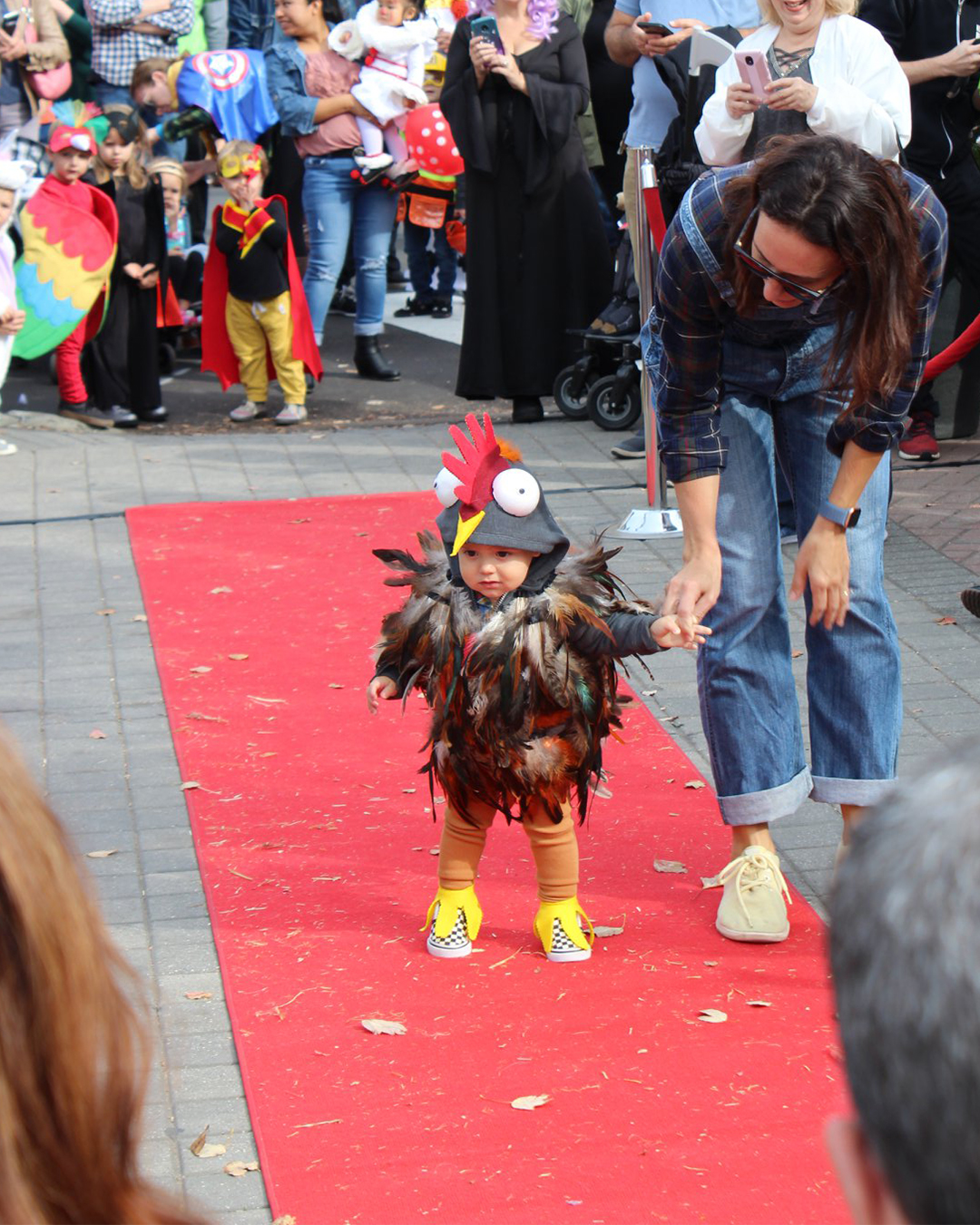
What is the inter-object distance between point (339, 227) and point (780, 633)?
7112 millimetres

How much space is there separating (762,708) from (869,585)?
1.27ft

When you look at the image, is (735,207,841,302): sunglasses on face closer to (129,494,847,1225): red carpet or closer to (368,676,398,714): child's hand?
(368,676,398,714): child's hand

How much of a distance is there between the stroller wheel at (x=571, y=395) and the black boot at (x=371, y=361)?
71.6 inches

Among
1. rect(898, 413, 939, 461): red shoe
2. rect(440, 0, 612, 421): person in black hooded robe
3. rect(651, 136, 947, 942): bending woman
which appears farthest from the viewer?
rect(440, 0, 612, 421): person in black hooded robe

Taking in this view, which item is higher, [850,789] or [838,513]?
[838,513]

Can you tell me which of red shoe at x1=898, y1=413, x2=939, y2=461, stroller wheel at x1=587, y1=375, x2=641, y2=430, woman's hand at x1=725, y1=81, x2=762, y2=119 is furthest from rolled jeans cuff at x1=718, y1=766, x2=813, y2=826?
stroller wheel at x1=587, y1=375, x2=641, y2=430

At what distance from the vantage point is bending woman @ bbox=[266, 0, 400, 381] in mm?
10477

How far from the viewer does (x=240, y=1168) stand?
322cm

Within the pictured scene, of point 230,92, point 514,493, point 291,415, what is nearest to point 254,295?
point 291,415

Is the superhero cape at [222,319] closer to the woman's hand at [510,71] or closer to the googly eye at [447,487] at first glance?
the woman's hand at [510,71]

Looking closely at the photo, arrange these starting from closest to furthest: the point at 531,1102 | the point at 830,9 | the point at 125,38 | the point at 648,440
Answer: the point at 531,1102
the point at 830,9
the point at 648,440
the point at 125,38

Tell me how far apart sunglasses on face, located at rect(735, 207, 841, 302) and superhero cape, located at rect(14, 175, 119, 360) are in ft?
22.6

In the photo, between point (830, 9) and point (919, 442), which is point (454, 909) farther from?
point (919, 442)

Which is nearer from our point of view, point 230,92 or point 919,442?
point 919,442
